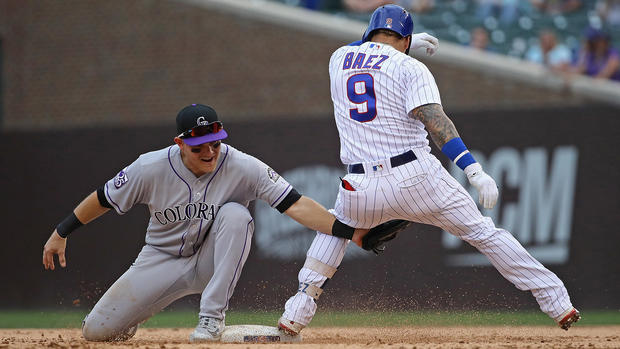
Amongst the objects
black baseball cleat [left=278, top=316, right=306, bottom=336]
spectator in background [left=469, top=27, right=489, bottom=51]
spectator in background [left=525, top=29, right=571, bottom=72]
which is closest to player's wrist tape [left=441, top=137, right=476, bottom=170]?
black baseball cleat [left=278, top=316, right=306, bottom=336]

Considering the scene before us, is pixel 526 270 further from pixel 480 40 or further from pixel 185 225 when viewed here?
pixel 480 40

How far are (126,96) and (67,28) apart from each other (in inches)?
59.6

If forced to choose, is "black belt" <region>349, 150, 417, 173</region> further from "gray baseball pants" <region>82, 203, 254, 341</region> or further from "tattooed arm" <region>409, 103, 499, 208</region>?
"gray baseball pants" <region>82, 203, 254, 341</region>

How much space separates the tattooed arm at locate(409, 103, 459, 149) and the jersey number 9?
286 mm

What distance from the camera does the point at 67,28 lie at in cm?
1327

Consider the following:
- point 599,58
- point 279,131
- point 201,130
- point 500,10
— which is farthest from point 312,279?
point 500,10

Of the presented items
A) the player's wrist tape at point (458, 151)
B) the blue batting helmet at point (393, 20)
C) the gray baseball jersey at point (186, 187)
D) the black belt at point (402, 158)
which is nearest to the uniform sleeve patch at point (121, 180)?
the gray baseball jersey at point (186, 187)

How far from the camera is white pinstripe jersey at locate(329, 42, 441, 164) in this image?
448 cm

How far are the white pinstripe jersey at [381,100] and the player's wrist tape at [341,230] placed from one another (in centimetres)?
38

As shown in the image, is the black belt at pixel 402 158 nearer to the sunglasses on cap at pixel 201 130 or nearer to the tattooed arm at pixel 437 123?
the tattooed arm at pixel 437 123

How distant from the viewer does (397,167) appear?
4.49 metres

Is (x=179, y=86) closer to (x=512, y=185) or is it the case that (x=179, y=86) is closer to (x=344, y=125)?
(x=512, y=185)

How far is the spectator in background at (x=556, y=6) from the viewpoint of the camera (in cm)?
1180

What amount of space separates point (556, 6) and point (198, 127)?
8.70m
